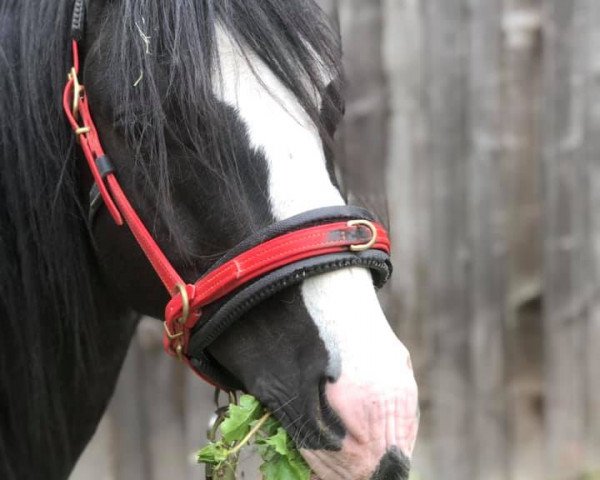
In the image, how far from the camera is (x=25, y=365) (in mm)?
1821

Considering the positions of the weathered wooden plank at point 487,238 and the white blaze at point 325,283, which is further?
the weathered wooden plank at point 487,238

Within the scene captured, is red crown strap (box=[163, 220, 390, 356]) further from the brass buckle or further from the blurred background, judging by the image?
the blurred background

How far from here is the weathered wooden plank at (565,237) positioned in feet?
11.0

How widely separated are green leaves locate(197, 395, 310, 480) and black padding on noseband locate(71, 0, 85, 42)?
2.53 feet

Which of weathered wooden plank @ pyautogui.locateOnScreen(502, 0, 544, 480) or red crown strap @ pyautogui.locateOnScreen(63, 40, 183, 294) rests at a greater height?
red crown strap @ pyautogui.locateOnScreen(63, 40, 183, 294)

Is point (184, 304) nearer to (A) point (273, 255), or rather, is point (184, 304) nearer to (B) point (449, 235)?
(A) point (273, 255)

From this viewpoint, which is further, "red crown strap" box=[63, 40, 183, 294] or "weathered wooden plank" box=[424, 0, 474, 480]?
"weathered wooden plank" box=[424, 0, 474, 480]

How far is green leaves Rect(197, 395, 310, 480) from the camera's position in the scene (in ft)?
4.81

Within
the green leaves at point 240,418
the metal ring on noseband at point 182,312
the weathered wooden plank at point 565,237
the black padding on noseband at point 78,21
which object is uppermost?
the black padding on noseband at point 78,21

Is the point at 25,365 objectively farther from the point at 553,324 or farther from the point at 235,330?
the point at 553,324

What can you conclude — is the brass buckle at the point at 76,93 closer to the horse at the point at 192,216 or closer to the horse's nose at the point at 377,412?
the horse at the point at 192,216

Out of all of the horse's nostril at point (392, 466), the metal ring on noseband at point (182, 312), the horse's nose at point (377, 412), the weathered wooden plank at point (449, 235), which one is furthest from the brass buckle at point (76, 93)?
the weathered wooden plank at point (449, 235)

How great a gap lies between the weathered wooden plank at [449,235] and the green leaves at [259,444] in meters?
1.86

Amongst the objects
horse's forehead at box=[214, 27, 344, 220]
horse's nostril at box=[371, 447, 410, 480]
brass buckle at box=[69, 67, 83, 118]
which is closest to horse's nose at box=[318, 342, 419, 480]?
horse's nostril at box=[371, 447, 410, 480]
